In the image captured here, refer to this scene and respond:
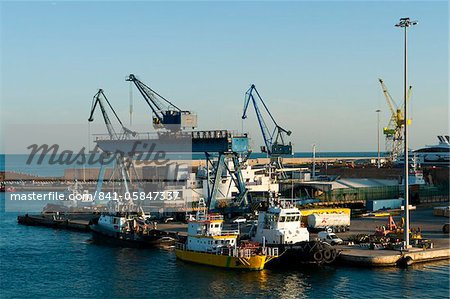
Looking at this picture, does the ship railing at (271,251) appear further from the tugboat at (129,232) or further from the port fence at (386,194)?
the port fence at (386,194)

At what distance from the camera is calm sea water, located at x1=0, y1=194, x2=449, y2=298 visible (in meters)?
43.8

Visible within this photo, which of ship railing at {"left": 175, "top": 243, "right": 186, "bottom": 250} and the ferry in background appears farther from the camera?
the ferry in background

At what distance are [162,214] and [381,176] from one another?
57.6m

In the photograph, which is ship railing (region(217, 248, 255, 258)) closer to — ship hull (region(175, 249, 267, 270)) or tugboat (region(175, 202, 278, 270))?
tugboat (region(175, 202, 278, 270))

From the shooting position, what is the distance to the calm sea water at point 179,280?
144 ft

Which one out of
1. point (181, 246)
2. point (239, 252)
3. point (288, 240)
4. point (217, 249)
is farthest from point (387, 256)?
point (181, 246)

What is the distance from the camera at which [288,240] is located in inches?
2119

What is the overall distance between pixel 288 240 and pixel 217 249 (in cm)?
617

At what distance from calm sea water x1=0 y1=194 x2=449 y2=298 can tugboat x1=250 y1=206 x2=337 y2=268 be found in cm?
133

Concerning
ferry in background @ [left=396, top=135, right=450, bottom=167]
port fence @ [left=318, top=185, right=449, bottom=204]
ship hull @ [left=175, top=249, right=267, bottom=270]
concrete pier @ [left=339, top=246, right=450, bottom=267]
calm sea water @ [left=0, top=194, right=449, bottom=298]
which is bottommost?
calm sea water @ [left=0, top=194, right=449, bottom=298]

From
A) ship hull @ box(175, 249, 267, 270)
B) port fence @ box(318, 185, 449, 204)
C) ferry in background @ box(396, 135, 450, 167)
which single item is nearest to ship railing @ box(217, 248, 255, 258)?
ship hull @ box(175, 249, 267, 270)

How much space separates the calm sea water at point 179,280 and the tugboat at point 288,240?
1329 millimetres

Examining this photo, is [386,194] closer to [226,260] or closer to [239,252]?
[239,252]

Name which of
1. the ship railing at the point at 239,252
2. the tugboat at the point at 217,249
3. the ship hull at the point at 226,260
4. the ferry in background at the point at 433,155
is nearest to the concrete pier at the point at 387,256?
the tugboat at the point at 217,249
